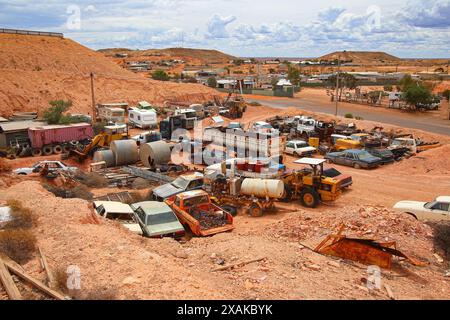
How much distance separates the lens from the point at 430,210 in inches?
553

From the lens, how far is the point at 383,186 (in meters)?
20.5

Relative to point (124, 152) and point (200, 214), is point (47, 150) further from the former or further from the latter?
point (200, 214)

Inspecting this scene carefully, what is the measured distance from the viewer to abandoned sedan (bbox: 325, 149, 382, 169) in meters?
24.5

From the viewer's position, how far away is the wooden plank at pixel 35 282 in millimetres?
6906

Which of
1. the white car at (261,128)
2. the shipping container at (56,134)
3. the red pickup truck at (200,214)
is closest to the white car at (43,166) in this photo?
the shipping container at (56,134)

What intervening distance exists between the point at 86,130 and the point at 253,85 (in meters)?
51.9

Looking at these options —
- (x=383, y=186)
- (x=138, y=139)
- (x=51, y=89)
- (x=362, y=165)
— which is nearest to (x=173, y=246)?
(x=383, y=186)

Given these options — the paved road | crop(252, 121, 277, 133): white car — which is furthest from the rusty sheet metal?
the paved road

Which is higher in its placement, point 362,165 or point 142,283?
point 142,283

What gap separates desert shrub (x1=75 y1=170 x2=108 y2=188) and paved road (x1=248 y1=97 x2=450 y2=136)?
29805mm

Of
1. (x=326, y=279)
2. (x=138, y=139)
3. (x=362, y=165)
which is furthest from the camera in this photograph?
(x=138, y=139)
